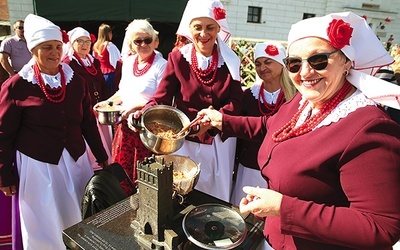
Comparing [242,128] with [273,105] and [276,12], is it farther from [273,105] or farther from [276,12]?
[276,12]

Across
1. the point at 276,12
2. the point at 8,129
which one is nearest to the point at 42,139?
the point at 8,129

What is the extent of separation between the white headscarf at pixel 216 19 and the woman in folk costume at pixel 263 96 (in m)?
0.37

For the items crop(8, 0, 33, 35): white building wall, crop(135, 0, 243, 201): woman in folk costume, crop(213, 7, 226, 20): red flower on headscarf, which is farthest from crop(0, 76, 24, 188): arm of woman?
crop(8, 0, 33, 35): white building wall

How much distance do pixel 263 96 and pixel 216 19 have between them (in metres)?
0.86

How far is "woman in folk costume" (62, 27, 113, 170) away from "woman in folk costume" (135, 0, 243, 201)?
6.48ft

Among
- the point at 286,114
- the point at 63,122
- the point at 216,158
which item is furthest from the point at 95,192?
the point at 286,114

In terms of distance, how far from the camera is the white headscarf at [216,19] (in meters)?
2.46

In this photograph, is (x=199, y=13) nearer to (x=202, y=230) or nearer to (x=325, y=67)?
(x=325, y=67)

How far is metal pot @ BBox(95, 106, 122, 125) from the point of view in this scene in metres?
3.11

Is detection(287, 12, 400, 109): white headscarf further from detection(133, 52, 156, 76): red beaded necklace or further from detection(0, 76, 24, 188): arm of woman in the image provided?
detection(133, 52, 156, 76): red beaded necklace

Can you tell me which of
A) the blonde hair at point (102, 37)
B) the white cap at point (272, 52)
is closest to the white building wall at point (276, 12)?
the blonde hair at point (102, 37)

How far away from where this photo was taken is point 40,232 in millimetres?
2398

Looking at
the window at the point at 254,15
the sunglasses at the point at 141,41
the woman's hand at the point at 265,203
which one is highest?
the window at the point at 254,15

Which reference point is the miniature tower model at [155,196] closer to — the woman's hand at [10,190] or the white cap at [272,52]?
the woman's hand at [10,190]
